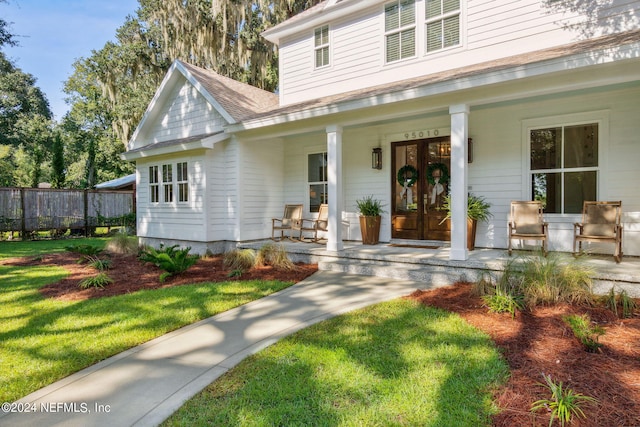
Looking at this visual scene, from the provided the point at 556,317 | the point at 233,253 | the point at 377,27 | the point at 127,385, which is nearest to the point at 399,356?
the point at 556,317

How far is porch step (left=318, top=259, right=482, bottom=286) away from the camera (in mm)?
5332

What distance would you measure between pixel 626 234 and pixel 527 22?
4.02 m

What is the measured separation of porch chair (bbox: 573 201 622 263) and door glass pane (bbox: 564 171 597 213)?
524 millimetres

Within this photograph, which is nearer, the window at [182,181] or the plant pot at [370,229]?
the plant pot at [370,229]

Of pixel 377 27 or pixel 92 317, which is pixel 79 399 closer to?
pixel 92 317

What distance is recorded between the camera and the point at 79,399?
8.13ft

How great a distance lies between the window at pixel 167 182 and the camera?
9.34 meters

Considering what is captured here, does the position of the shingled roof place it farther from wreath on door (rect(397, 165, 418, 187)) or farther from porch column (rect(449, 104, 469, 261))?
porch column (rect(449, 104, 469, 261))

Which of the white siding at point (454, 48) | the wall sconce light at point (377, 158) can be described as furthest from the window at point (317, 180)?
the white siding at point (454, 48)

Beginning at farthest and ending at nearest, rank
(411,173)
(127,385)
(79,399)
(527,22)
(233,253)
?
(411,173), (233,253), (527,22), (127,385), (79,399)

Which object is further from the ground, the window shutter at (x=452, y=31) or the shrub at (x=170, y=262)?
the window shutter at (x=452, y=31)

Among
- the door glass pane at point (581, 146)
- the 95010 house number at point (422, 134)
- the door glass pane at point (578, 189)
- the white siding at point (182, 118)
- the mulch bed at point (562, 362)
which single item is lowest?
the mulch bed at point (562, 362)

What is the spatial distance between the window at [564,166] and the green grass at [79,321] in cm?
499

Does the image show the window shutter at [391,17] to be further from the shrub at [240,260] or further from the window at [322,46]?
the shrub at [240,260]
